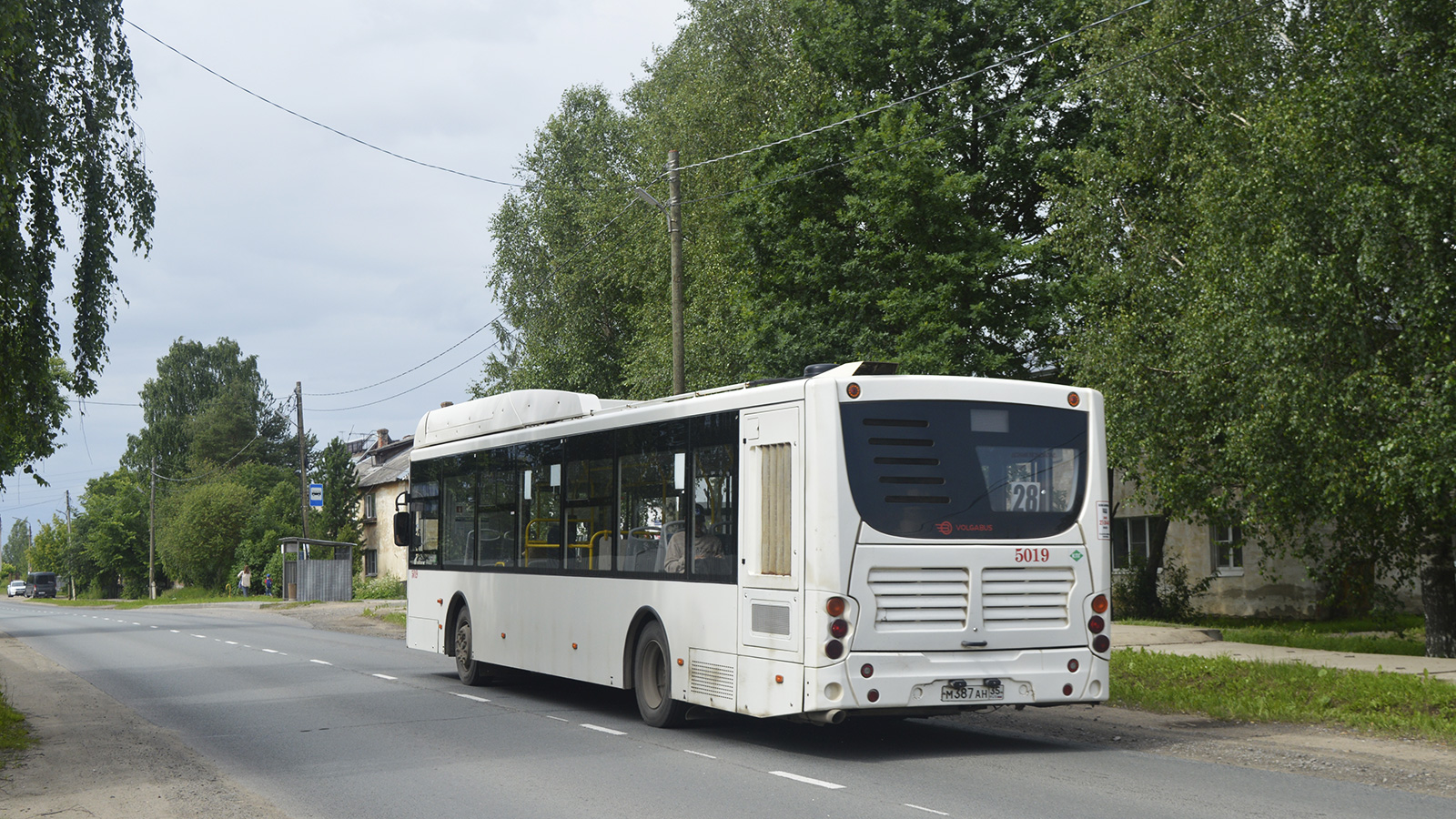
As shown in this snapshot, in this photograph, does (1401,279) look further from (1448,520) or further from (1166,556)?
(1166,556)

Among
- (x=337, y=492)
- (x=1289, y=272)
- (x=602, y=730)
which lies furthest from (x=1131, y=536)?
(x=337, y=492)

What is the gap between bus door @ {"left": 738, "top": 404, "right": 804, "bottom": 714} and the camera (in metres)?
9.99

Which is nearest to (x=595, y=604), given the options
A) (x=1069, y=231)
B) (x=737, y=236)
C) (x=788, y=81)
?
(x=1069, y=231)

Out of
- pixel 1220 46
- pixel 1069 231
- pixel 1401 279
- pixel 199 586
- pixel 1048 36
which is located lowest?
pixel 199 586

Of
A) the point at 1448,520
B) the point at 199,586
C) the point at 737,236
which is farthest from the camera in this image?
the point at 199,586

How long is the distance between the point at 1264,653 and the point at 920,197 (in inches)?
464

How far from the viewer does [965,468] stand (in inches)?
410

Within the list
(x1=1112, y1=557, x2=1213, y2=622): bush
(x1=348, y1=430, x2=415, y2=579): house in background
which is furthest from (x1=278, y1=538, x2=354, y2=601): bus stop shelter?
(x1=1112, y1=557, x2=1213, y2=622): bush

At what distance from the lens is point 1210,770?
961 cm

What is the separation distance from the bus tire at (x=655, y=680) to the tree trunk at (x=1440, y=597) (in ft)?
41.6

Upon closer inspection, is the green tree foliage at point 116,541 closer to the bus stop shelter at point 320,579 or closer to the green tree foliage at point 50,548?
the green tree foliage at point 50,548

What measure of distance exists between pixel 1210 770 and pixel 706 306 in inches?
1018

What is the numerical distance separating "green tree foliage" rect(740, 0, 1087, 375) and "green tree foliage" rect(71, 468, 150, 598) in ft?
249

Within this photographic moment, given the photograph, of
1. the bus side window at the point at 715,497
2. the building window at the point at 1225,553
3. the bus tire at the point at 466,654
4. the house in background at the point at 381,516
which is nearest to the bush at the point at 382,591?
the house in background at the point at 381,516
